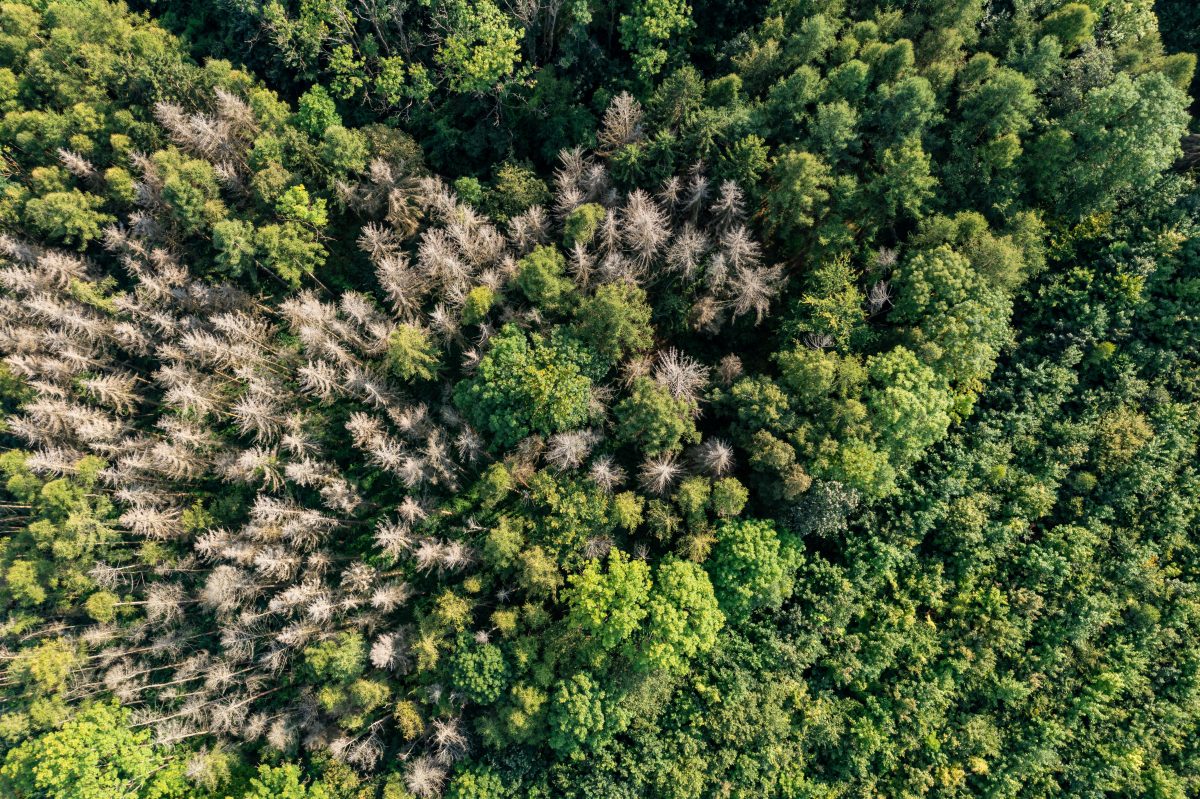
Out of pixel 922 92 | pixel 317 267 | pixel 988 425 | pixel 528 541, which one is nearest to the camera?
pixel 922 92

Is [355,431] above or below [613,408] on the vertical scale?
below

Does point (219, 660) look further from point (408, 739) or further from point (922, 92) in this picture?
point (922, 92)

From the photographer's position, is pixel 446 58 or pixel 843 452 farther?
pixel 446 58

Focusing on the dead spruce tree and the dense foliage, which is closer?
the dense foliage

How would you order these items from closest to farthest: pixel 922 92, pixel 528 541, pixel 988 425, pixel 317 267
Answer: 1. pixel 922 92
2. pixel 528 541
3. pixel 988 425
4. pixel 317 267

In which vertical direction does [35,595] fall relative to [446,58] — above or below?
below

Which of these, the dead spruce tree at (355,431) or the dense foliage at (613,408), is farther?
the dead spruce tree at (355,431)

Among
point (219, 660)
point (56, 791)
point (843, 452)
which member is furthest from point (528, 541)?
point (56, 791)

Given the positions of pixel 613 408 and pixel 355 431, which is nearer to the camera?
pixel 613 408
